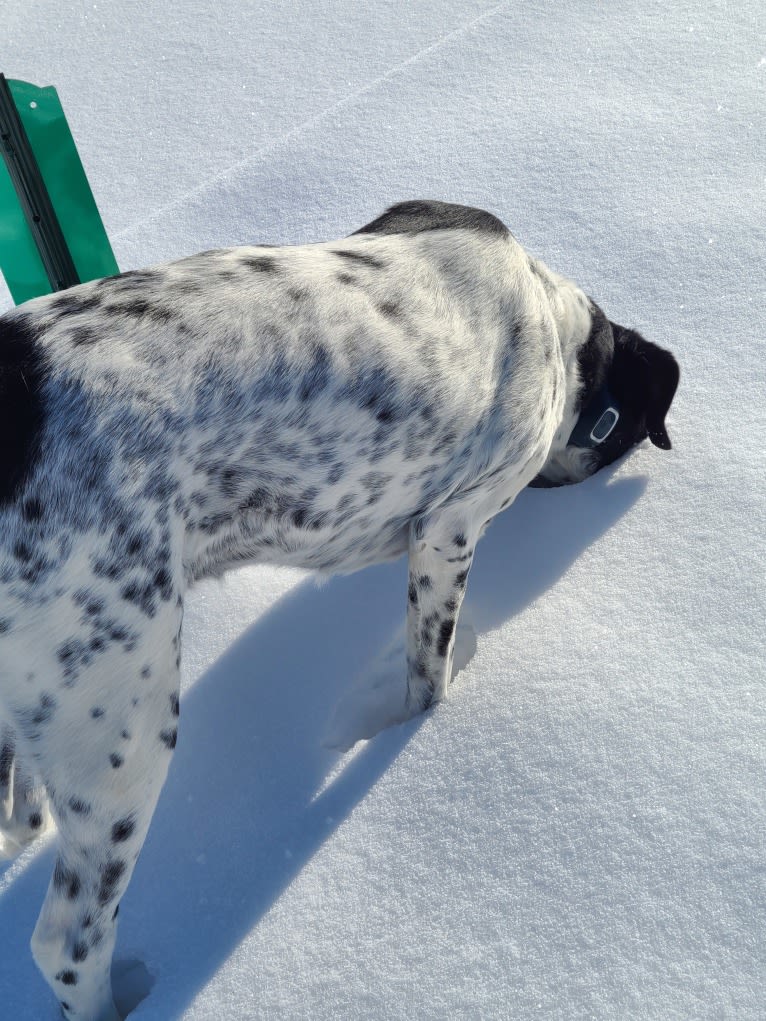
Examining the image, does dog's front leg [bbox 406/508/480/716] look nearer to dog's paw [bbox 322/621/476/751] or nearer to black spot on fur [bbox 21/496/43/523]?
dog's paw [bbox 322/621/476/751]

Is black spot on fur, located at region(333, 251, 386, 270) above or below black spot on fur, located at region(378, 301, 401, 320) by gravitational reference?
above

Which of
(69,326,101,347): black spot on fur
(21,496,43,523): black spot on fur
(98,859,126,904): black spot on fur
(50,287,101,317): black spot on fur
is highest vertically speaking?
(50,287,101,317): black spot on fur

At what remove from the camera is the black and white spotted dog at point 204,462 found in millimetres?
1590

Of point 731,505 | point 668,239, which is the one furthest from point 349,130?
point 731,505

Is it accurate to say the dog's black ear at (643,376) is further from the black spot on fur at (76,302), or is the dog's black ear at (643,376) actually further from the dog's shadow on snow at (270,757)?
the black spot on fur at (76,302)

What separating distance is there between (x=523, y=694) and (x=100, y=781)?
40.3 inches

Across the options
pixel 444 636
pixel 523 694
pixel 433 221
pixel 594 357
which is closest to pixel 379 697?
pixel 444 636

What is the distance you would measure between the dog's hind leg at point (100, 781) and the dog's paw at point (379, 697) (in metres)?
0.67

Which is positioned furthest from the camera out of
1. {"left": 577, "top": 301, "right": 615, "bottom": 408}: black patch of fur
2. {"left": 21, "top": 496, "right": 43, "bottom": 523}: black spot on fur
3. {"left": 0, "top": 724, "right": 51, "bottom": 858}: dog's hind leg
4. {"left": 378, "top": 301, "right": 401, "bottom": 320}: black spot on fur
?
{"left": 577, "top": 301, "right": 615, "bottom": 408}: black patch of fur

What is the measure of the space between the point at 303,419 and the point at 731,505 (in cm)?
140

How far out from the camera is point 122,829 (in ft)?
5.66

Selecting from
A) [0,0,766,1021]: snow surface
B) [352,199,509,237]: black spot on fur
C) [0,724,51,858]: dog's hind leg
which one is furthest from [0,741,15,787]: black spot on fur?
[352,199,509,237]: black spot on fur

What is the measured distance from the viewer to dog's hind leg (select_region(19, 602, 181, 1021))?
5.31ft

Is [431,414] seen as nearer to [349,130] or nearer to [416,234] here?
[416,234]
